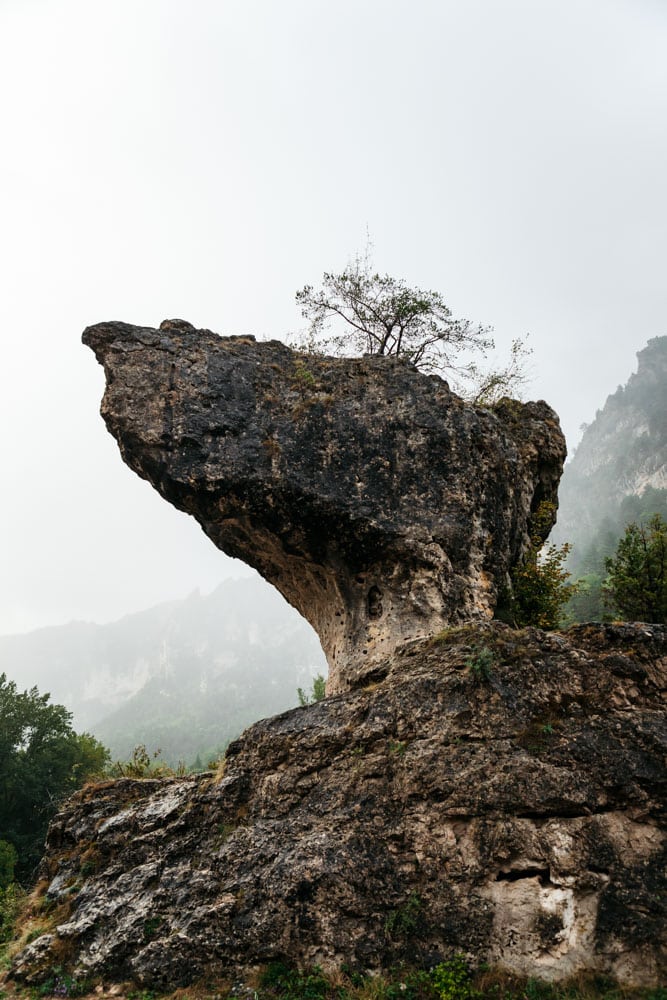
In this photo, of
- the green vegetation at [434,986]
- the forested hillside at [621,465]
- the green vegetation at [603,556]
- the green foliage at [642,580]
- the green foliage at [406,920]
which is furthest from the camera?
the forested hillside at [621,465]

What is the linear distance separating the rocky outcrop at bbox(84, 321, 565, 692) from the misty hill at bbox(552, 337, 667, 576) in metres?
69.7

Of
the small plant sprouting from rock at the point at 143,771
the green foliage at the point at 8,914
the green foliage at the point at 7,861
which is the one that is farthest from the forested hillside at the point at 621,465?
the green foliage at the point at 8,914

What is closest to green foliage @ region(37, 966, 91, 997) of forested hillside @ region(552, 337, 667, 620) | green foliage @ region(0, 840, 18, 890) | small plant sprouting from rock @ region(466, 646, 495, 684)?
small plant sprouting from rock @ region(466, 646, 495, 684)

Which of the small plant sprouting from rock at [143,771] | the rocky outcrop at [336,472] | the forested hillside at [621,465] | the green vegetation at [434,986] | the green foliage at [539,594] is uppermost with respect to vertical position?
the forested hillside at [621,465]

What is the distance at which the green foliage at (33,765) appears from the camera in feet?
76.3

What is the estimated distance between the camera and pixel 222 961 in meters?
7.44

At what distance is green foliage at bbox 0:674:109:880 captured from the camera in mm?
23250

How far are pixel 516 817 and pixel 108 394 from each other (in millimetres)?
10511

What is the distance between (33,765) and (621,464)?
11262cm

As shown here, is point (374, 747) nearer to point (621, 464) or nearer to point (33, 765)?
point (33, 765)

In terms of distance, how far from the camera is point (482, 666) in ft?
28.3

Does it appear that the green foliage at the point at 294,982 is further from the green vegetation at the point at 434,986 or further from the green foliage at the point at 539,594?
the green foliage at the point at 539,594

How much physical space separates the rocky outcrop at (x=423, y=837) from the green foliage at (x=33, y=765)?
15.9m

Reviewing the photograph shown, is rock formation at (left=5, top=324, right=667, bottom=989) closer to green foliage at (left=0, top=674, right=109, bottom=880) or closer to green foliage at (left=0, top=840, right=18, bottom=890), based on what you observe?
green foliage at (left=0, top=840, right=18, bottom=890)
